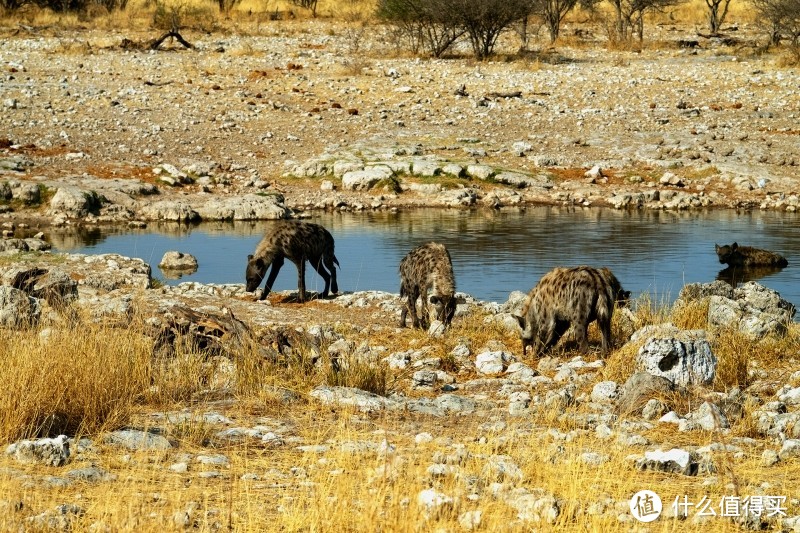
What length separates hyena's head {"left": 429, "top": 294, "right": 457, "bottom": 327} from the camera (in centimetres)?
1241

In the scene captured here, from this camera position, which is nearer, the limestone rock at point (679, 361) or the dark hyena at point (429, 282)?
the limestone rock at point (679, 361)

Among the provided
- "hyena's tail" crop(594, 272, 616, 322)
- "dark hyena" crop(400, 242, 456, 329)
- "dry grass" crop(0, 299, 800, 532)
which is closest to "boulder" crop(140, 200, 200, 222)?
"dark hyena" crop(400, 242, 456, 329)

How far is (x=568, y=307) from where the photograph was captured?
10422mm

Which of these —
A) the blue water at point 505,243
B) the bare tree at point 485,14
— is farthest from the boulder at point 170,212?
the bare tree at point 485,14

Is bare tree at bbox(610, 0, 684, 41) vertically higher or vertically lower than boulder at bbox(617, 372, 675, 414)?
higher

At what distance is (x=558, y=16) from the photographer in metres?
44.2

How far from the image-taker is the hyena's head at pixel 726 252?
62.8ft

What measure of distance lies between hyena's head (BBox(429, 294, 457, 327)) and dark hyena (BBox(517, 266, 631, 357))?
5.10 feet

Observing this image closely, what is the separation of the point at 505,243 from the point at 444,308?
896 cm

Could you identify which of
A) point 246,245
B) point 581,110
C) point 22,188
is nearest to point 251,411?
point 246,245

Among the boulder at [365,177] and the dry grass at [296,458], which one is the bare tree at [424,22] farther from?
the dry grass at [296,458]

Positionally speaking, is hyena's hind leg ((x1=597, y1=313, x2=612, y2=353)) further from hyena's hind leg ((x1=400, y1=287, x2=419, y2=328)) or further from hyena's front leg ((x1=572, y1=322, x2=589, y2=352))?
hyena's hind leg ((x1=400, y1=287, x2=419, y2=328))

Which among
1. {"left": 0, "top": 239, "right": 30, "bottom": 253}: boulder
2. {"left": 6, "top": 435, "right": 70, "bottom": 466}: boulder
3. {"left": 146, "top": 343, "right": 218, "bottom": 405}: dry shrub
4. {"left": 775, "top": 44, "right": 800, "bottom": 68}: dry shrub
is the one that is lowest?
{"left": 0, "top": 239, "right": 30, "bottom": 253}: boulder

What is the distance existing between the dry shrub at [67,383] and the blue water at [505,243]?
Answer: 866 cm
